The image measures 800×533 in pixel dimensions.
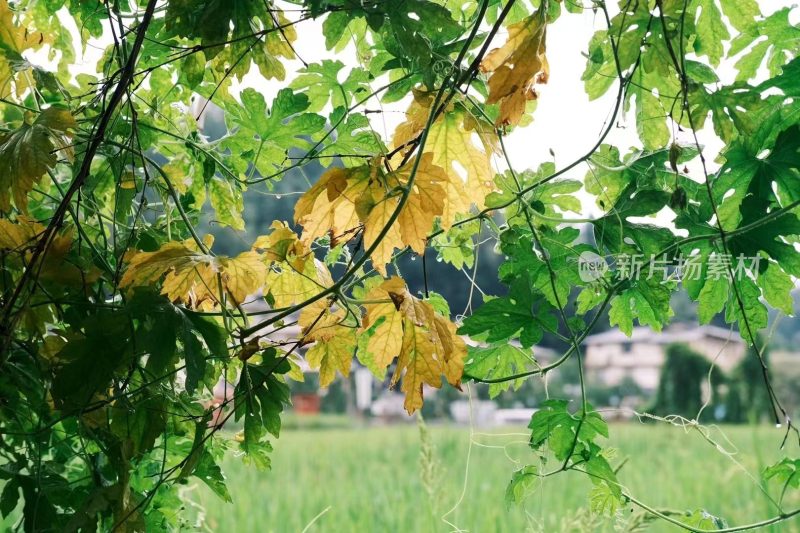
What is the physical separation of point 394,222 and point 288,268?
22 cm

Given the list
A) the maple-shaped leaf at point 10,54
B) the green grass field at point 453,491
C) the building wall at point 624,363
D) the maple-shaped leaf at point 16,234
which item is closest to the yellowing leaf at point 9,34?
the maple-shaped leaf at point 10,54

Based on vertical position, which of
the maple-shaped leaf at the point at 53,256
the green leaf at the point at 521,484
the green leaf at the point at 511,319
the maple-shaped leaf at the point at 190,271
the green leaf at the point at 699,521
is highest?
the maple-shaped leaf at the point at 53,256

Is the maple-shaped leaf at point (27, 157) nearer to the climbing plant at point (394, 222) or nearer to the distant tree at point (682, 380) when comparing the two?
the climbing plant at point (394, 222)

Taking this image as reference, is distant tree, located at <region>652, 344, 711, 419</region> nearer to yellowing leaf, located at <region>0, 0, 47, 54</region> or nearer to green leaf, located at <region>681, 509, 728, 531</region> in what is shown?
green leaf, located at <region>681, 509, 728, 531</region>

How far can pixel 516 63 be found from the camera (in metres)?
0.67

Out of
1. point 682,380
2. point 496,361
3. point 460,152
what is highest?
point 460,152

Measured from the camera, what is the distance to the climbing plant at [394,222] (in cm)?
73

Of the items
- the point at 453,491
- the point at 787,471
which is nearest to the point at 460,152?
the point at 787,471

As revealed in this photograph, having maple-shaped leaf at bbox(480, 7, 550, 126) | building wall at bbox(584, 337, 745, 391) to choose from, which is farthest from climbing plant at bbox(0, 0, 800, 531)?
building wall at bbox(584, 337, 745, 391)

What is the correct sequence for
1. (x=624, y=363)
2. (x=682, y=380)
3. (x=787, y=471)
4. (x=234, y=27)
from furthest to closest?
(x=624, y=363) < (x=682, y=380) < (x=787, y=471) < (x=234, y=27)

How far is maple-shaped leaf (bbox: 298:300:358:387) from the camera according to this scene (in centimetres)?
85

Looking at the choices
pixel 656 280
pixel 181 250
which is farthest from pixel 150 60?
pixel 656 280

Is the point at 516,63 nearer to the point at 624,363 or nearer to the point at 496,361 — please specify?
the point at 496,361

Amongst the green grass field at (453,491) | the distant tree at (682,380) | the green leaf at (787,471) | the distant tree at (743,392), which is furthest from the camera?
the distant tree at (682,380)
